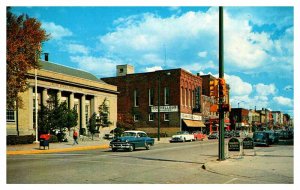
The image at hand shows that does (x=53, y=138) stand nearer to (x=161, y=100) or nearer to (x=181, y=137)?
(x=181, y=137)

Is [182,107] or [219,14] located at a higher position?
[219,14]

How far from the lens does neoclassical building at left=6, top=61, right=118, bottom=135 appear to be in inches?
1660

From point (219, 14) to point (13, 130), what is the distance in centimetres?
3114

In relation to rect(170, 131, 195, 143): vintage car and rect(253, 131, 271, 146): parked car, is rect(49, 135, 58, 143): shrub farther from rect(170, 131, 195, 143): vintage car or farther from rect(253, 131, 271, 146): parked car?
rect(253, 131, 271, 146): parked car

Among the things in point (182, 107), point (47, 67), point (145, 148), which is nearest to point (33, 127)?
point (47, 67)

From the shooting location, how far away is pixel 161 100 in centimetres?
6744

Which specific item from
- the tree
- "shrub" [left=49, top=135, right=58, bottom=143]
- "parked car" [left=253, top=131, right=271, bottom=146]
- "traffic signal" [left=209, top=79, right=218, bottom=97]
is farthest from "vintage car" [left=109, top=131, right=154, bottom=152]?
"shrub" [left=49, top=135, right=58, bottom=143]

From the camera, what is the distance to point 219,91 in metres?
17.0

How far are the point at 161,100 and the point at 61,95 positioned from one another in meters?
21.7

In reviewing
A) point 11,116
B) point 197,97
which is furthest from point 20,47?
point 197,97

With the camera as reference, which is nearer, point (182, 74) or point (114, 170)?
point (114, 170)

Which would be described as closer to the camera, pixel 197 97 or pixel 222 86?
pixel 222 86

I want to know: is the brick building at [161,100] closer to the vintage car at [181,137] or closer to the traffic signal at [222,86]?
the vintage car at [181,137]
